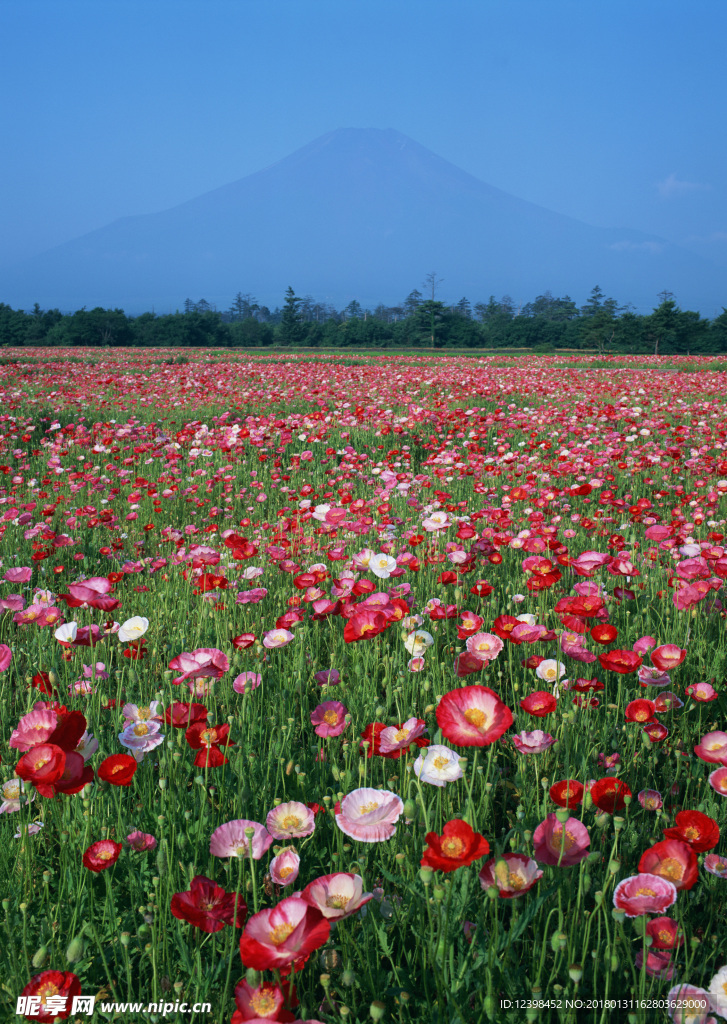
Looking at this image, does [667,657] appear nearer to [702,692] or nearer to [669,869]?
[702,692]

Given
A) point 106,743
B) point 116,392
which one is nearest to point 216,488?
point 106,743

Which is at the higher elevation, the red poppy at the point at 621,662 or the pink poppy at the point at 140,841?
the red poppy at the point at 621,662

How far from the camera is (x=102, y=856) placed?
3.59 ft

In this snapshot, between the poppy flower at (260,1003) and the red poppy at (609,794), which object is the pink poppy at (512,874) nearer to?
the red poppy at (609,794)

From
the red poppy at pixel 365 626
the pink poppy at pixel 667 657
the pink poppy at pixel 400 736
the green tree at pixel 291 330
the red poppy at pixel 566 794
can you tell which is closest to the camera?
the red poppy at pixel 566 794

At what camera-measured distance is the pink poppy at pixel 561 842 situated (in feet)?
3.36

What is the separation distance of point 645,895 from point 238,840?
0.69m

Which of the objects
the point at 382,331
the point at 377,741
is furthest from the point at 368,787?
the point at 382,331

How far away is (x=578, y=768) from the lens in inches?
63.4

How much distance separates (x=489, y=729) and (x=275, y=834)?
0.47m

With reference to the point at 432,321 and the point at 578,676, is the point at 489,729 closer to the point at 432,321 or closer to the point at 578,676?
the point at 578,676

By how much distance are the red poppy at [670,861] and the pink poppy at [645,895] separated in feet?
0.09

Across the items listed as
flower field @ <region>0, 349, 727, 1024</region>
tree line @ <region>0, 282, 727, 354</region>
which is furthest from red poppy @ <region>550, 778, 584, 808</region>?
tree line @ <region>0, 282, 727, 354</region>

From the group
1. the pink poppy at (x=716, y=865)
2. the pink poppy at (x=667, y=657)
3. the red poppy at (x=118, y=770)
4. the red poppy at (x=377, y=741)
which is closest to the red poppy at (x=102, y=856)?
the red poppy at (x=118, y=770)
